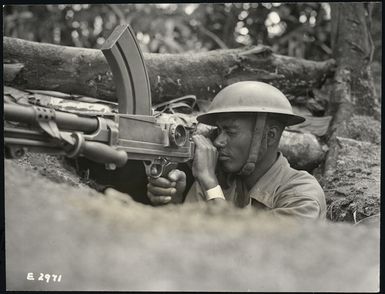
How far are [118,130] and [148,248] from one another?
2.31ft

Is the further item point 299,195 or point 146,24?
point 146,24

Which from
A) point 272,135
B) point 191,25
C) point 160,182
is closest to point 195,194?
point 160,182

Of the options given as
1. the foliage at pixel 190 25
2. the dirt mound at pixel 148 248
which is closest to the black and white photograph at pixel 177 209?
the dirt mound at pixel 148 248

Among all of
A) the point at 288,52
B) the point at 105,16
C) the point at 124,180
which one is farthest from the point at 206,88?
the point at 105,16

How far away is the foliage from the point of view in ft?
15.0

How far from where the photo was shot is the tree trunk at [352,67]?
12.7 ft

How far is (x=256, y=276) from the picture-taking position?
2.76 metres

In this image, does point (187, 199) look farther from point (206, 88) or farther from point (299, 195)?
point (206, 88)

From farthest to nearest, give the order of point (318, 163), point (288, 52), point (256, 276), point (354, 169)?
point (288, 52) < point (318, 163) < point (354, 169) < point (256, 276)

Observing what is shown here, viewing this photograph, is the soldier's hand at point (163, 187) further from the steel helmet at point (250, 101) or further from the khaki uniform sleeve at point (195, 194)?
the steel helmet at point (250, 101)

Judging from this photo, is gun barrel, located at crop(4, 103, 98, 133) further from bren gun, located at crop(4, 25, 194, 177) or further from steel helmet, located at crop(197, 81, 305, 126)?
steel helmet, located at crop(197, 81, 305, 126)

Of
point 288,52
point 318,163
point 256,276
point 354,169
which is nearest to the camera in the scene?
point 256,276

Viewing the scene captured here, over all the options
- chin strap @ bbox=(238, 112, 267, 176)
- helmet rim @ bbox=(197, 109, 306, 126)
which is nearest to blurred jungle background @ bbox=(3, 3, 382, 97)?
helmet rim @ bbox=(197, 109, 306, 126)

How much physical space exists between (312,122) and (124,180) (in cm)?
165
